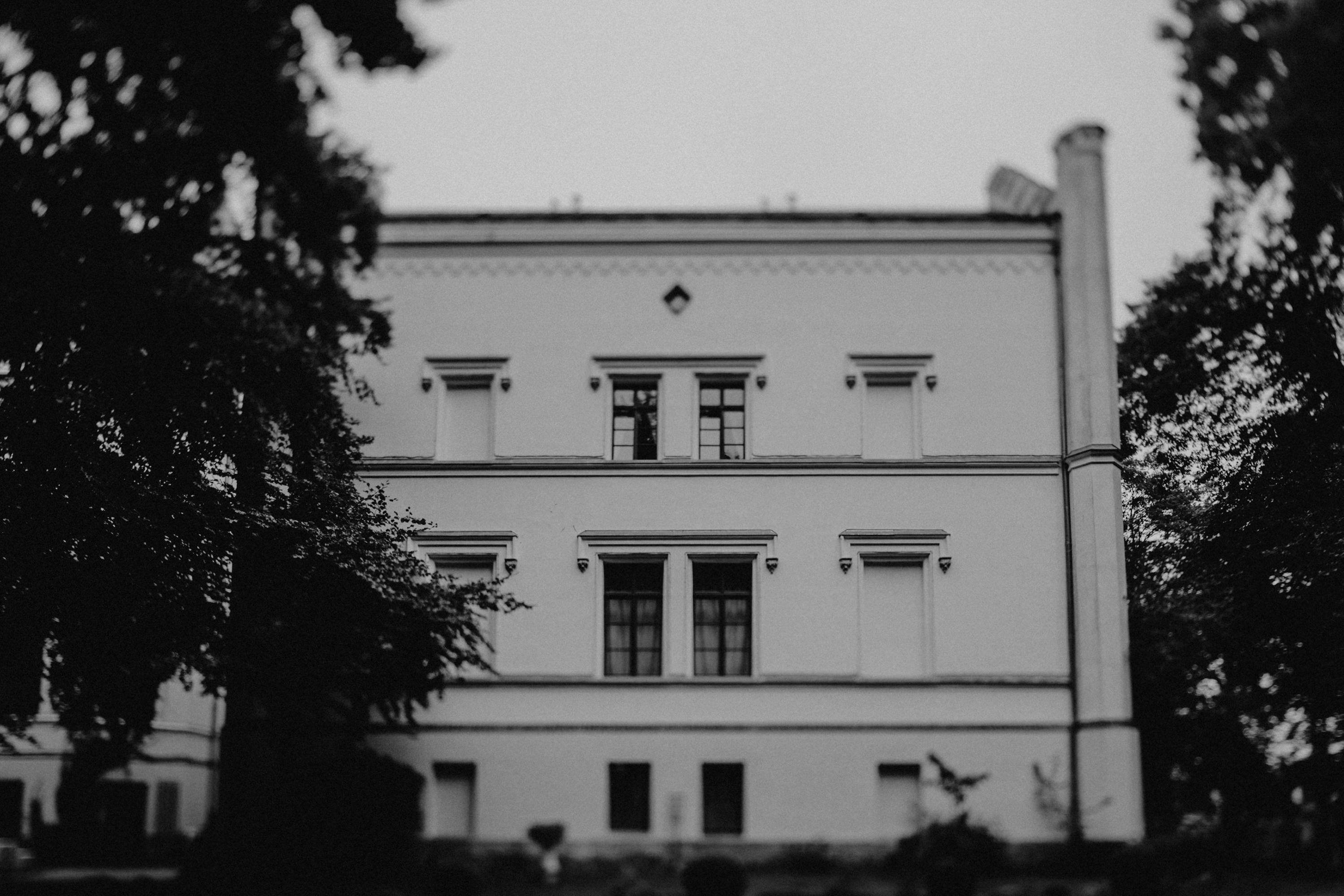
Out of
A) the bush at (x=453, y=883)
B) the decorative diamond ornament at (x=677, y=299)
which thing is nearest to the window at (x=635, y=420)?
the decorative diamond ornament at (x=677, y=299)

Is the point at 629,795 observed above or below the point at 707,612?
below

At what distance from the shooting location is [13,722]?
21516 millimetres

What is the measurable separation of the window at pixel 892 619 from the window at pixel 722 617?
1.98 metres

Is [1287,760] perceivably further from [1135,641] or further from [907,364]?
[907,364]

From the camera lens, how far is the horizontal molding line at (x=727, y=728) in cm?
2447

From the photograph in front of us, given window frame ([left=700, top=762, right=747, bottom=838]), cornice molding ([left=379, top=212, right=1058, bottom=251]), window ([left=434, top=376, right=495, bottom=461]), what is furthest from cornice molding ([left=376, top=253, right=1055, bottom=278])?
window frame ([left=700, top=762, right=747, bottom=838])

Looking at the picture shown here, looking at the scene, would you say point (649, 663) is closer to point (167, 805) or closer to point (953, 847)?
point (953, 847)

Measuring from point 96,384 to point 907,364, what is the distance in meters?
13.5

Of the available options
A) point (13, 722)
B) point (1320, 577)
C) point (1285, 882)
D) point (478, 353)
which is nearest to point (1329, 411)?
point (1320, 577)

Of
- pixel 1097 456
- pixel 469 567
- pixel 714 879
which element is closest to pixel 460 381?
pixel 469 567

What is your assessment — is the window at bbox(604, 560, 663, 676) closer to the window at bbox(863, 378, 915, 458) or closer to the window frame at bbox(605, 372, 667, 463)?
the window frame at bbox(605, 372, 667, 463)

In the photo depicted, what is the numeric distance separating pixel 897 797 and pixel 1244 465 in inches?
355

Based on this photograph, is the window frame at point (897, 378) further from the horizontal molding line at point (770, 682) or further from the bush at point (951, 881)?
the bush at point (951, 881)

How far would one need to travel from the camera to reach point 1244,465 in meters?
27.0
